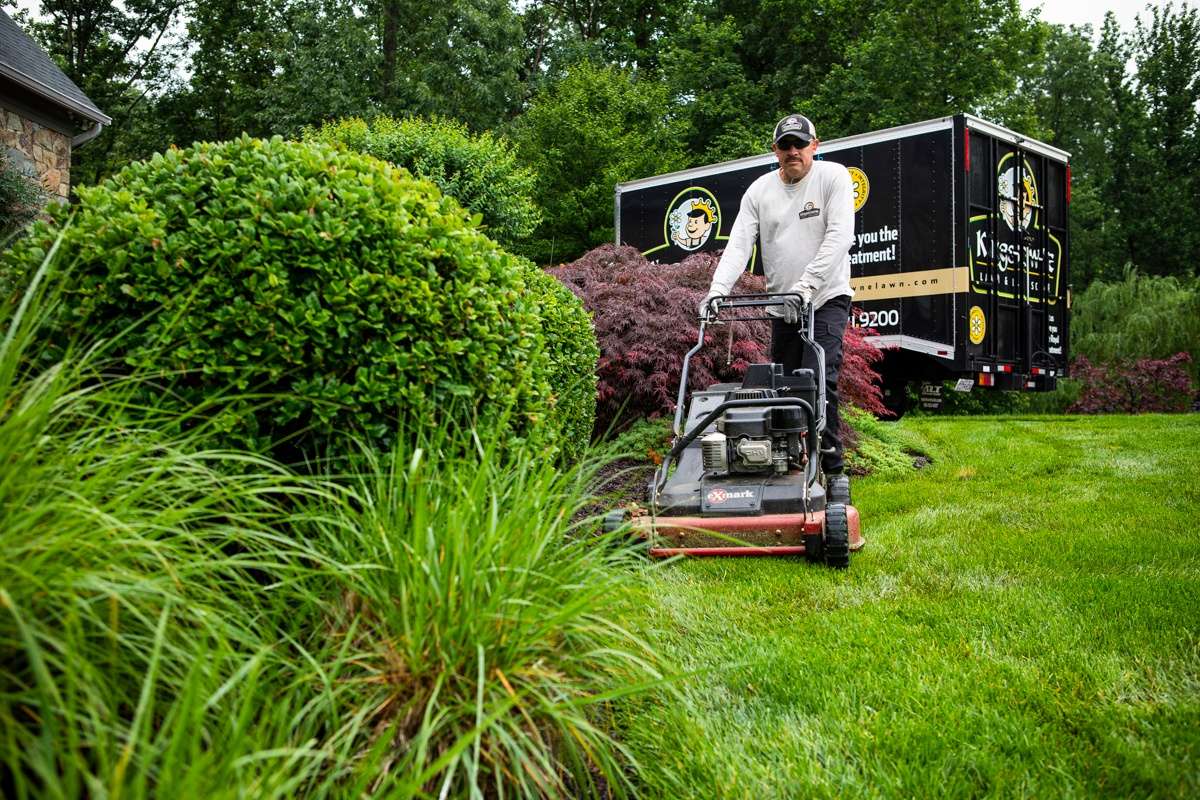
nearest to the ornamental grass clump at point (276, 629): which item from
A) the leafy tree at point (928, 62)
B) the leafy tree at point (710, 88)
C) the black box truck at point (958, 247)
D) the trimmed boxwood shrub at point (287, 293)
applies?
the trimmed boxwood shrub at point (287, 293)

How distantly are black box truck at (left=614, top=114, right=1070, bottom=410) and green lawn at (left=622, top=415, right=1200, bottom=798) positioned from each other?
6195mm

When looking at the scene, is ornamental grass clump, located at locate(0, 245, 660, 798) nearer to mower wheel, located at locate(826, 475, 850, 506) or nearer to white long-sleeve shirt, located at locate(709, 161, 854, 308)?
mower wheel, located at locate(826, 475, 850, 506)

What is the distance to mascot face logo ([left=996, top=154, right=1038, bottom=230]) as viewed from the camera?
11086 mm

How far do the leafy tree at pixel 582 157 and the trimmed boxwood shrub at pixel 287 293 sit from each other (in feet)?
51.0

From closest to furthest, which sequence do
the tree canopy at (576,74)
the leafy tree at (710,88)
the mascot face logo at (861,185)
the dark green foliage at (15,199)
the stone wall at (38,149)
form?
the dark green foliage at (15,199) < the mascot face logo at (861,185) < the stone wall at (38,149) < the tree canopy at (576,74) < the leafy tree at (710,88)

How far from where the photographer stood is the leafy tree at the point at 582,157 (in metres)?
18.5

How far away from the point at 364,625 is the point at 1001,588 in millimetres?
2520

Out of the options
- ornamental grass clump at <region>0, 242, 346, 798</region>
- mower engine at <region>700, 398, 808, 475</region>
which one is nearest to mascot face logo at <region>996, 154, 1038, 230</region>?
mower engine at <region>700, 398, 808, 475</region>

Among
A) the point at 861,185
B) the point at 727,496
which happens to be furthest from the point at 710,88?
the point at 727,496

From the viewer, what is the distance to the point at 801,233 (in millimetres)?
5117

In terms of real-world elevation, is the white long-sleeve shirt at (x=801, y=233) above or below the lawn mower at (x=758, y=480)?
above

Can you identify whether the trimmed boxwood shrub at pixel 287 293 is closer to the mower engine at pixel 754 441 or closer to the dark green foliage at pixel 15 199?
the mower engine at pixel 754 441

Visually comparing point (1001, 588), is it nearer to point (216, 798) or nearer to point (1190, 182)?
point (216, 798)

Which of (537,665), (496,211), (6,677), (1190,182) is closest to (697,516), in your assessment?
(537,665)
